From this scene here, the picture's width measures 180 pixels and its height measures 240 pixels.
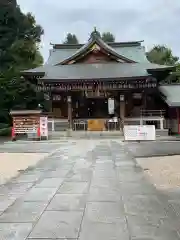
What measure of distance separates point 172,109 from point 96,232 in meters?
23.0

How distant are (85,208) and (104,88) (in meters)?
20.4

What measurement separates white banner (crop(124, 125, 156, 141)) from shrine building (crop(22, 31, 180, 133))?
4.87 m

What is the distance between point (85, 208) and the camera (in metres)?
5.03

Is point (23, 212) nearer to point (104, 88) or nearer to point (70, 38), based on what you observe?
point (104, 88)

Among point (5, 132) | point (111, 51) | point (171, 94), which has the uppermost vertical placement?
point (111, 51)

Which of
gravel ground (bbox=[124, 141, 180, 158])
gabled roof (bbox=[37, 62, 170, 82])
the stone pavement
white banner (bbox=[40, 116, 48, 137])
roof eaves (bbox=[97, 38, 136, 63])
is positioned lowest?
the stone pavement

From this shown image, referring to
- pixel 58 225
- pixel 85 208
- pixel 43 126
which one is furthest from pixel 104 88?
pixel 58 225

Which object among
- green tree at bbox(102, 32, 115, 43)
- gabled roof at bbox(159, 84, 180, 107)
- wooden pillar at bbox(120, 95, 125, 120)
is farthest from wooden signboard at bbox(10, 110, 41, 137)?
green tree at bbox(102, 32, 115, 43)

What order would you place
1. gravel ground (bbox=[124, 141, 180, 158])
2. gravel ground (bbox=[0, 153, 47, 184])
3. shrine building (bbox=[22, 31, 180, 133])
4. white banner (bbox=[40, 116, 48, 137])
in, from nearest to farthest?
gravel ground (bbox=[0, 153, 47, 184]), gravel ground (bbox=[124, 141, 180, 158]), white banner (bbox=[40, 116, 48, 137]), shrine building (bbox=[22, 31, 180, 133])

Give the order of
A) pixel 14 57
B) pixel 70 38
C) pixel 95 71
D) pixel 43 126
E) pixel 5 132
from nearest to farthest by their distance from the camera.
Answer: pixel 43 126 < pixel 95 71 < pixel 5 132 < pixel 14 57 < pixel 70 38

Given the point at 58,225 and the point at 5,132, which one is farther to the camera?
the point at 5,132

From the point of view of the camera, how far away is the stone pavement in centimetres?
395

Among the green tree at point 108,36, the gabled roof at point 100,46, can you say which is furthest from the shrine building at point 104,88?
the green tree at point 108,36

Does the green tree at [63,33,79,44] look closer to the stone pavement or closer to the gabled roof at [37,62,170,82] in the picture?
the gabled roof at [37,62,170,82]
